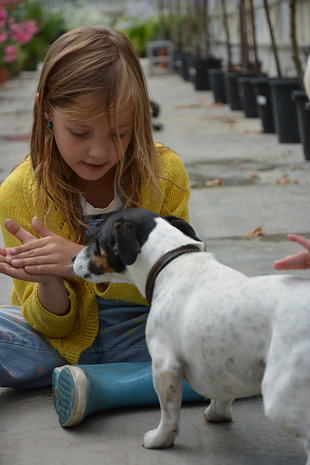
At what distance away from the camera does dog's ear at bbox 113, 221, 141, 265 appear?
241cm

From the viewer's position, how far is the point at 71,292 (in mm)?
3061

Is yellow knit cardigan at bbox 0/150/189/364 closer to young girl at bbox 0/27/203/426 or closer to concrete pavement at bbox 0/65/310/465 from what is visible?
young girl at bbox 0/27/203/426

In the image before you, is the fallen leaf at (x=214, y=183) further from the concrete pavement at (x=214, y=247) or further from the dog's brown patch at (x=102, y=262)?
the dog's brown patch at (x=102, y=262)

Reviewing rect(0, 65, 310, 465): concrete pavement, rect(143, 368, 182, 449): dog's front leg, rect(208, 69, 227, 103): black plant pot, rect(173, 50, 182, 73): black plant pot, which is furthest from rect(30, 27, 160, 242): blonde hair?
rect(173, 50, 182, 73): black plant pot

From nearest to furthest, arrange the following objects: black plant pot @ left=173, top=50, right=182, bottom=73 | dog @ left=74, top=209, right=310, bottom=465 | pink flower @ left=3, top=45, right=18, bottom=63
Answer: dog @ left=74, top=209, right=310, bottom=465, pink flower @ left=3, top=45, right=18, bottom=63, black plant pot @ left=173, top=50, right=182, bottom=73

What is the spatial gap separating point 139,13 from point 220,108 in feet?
65.2

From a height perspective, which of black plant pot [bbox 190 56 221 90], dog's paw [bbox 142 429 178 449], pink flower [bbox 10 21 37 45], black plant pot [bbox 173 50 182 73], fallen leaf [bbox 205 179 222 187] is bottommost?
black plant pot [bbox 173 50 182 73]

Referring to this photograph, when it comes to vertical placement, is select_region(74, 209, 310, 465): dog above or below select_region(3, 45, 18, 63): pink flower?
above

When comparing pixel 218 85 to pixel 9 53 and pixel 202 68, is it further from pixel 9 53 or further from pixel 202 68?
pixel 9 53

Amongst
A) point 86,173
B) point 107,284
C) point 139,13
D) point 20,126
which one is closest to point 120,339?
point 107,284

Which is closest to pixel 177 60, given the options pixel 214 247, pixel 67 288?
pixel 214 247

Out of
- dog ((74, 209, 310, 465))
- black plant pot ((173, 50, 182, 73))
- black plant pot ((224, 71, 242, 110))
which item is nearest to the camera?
dog ((74, 209, 310, 465))

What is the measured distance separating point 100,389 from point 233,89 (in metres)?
10.9

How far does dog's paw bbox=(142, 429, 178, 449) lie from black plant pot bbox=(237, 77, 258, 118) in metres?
9.65
